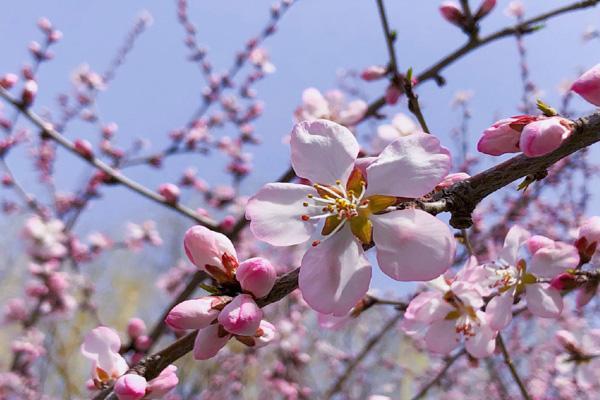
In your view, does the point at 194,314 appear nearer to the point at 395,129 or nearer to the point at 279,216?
the point at 279,216

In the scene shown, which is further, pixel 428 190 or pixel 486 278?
pixel 486 278

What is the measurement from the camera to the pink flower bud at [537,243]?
1.38 meters

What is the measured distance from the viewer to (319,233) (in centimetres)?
104

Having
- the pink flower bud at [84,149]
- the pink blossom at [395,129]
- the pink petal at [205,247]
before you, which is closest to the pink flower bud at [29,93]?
the pink flower bud at [84,149]

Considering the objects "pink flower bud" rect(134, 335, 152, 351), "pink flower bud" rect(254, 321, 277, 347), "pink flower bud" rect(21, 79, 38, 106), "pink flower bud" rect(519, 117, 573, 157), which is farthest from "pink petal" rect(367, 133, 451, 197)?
"pink flower bud" rect(21, 79, 38, 106)

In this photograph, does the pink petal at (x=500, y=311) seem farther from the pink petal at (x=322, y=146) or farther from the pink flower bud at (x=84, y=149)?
the pink flower bud at (x=84, y=149)

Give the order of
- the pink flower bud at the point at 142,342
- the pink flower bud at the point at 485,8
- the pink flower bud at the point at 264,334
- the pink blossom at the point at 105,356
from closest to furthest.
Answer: the pink flower bud at the point at 264,334
the pink blossom at the point at 105,356
the pink flower bud at the point at 142,342
the pink flower bud at the point at 485,8

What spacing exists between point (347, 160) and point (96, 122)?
14.8ft

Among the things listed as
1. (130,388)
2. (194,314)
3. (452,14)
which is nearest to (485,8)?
(452,14)

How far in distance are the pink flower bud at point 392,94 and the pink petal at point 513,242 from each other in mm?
990

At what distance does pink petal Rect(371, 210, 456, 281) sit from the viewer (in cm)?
87

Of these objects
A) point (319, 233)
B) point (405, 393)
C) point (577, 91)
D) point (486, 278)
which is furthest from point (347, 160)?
point (405, 393)

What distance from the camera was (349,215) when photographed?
996 mm

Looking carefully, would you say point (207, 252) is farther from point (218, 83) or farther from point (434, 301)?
point (218, 83)
